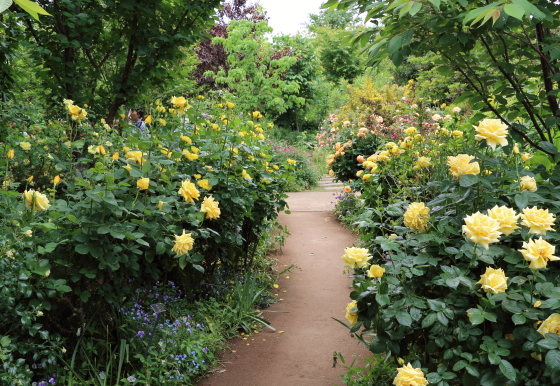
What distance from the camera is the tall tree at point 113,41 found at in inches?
136

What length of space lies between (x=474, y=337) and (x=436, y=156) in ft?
5.57

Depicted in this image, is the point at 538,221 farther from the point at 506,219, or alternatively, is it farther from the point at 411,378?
the point at 411,378

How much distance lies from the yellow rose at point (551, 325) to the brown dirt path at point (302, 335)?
4.77 ft

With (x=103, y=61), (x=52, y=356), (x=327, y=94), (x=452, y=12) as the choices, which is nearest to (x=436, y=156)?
(x=452, y=12)

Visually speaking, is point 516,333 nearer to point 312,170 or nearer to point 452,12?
point 452,12

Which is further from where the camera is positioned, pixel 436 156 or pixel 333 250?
pixel 333 250

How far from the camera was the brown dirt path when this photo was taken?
2.83 m

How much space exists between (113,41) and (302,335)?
2.94 meters

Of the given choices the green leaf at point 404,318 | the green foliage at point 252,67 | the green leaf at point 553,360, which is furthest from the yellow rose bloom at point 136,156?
the green foliage at point 252,67

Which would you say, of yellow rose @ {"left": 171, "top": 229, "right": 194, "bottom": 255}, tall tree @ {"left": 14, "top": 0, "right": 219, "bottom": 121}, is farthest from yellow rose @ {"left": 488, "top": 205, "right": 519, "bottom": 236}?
tall tree @ {"left": 14, "top": 0, "right": 219, "bottom": 121}

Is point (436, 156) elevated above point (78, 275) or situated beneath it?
elevated above

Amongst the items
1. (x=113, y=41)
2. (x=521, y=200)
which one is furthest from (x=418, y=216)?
(x=113, y=41)

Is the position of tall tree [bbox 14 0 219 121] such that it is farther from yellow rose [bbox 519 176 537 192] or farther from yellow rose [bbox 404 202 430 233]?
yellow rose [bbox 519 176 537 192]

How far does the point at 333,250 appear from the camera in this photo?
218 inches
